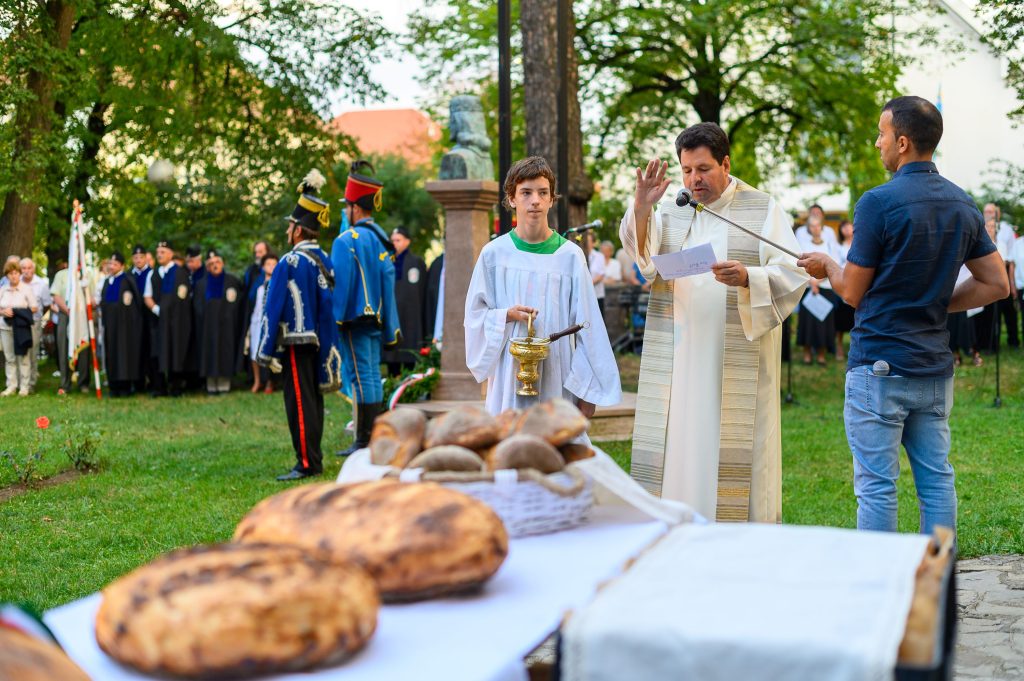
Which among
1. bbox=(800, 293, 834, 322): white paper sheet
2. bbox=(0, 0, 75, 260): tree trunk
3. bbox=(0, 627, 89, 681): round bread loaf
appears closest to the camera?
bbox=(0, 627, 89, 681): round bread loaf

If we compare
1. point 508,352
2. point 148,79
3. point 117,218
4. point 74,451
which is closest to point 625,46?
point 148,79

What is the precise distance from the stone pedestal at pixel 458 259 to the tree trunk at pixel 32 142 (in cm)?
914

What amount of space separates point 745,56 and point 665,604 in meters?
25.7

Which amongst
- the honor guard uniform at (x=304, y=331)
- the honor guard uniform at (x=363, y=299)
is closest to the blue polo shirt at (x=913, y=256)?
the honor guard uniform at (x=304, y=331)

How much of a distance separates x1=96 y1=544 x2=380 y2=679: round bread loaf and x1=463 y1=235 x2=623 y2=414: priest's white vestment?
11.5ft

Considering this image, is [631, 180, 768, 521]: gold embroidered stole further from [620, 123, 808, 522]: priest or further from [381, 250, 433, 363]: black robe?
[381, 250, 433, 363]: black robe

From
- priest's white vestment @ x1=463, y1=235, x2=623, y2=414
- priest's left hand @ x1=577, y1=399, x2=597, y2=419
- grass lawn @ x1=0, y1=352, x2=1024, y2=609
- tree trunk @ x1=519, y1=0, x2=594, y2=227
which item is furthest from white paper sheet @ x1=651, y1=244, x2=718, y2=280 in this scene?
tree trunk @ x1=519, y1=0, x2=594, y2=227

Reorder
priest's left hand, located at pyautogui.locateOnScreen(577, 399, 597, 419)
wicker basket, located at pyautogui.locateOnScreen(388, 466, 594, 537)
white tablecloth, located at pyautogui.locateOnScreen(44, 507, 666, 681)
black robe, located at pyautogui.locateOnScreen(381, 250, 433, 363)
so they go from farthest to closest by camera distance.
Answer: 1. black robe, located at pyautogui.locateOnScreen(381, 250, 433, 363)
2. priest's left hand, located at pyautogui.locateOnScreen(577, 399, 597, 419)
3. wicker basket, located at pyautogui.locateOnScreen(388, 466, 594, 537)
4. white tablecloth, located at pyautogui.locateOnScreen(44, 507, 666, 681)

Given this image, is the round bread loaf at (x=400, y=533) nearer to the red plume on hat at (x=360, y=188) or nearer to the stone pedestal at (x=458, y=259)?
the red plume on hat at (x=360, y=188)

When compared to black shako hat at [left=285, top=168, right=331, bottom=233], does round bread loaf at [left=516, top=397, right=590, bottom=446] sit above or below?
below

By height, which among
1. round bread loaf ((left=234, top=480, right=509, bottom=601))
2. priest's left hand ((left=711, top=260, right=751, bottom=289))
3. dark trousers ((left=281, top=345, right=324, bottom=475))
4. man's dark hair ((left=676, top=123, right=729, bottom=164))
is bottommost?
dark trousers ((left=281, top=345, right=324, bottom=475))

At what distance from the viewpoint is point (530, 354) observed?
5008mm

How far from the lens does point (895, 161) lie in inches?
179

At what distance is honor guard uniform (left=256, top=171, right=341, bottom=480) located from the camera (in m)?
9.31
